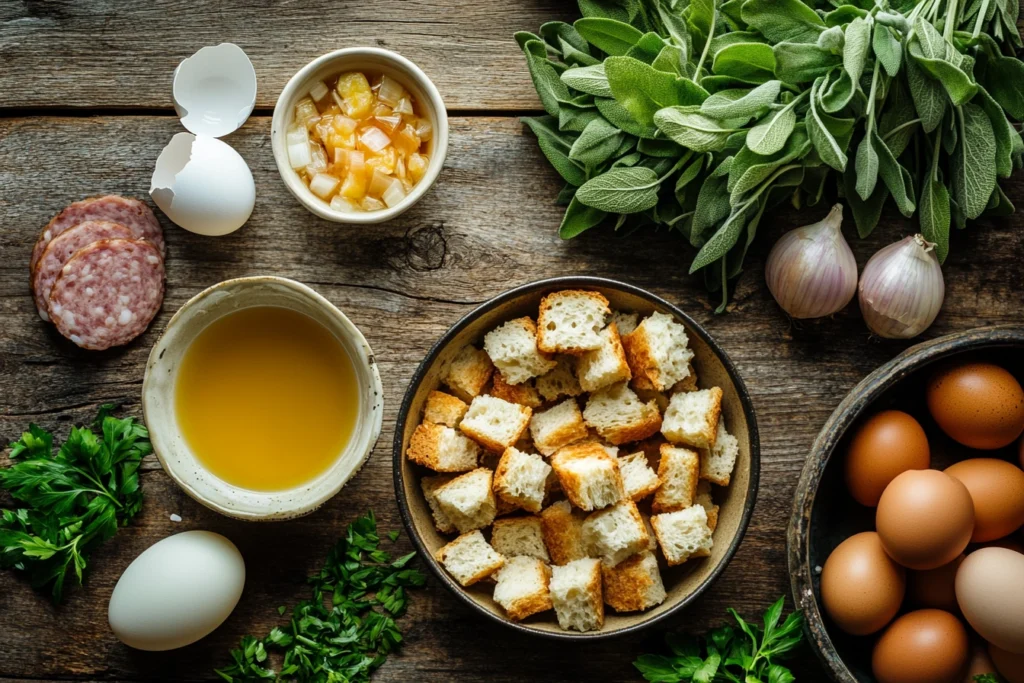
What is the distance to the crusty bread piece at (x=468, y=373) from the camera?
1347mm

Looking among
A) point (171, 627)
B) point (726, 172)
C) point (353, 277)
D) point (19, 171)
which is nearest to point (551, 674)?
point (171, 627)

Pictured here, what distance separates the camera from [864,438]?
1.33 metres

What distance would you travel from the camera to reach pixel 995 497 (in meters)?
1.29

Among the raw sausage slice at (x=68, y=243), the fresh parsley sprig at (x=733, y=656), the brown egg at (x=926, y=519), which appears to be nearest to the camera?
the brown egg at (x=926, y=519)

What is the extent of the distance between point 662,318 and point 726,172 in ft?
0.88

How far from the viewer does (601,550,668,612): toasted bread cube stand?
1271 mm

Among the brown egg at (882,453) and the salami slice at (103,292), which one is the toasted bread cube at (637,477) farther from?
the salami slice at (103,292)

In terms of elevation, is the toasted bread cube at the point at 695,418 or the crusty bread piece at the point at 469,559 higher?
the toasted bread cube at the point at 695,418

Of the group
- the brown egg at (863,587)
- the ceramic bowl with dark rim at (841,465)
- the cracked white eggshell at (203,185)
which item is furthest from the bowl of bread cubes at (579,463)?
the cracked white eggshell at (203,185)

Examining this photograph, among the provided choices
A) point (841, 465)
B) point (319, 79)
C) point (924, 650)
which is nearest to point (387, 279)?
point (319, 79)

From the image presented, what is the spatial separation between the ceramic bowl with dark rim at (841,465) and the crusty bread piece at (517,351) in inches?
18.8

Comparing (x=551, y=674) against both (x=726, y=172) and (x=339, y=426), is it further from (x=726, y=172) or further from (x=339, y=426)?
(x=726, y=172)

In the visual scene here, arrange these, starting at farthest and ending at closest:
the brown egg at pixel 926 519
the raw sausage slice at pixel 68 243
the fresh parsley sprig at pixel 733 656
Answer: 1. the raw sausage slice at pixel 68 243
2. the fresh parsley sprig at pixel 733 656
3. the brown egg at pixel 926 519

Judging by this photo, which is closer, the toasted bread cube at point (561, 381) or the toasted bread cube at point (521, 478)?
the toasted bread cube at point (521, 478)
